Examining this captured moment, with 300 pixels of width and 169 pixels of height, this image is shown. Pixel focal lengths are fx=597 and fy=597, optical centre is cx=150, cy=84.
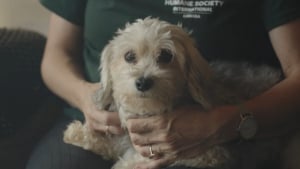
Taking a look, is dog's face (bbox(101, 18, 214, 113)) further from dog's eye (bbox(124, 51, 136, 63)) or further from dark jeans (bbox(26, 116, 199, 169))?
dark jeans (bbox(26, 116, 199, 169))

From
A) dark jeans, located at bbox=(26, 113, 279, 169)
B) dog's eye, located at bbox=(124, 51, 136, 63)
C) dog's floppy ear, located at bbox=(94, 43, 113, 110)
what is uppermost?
dog's eye, located at bbox=(124, 51, 136, 63)

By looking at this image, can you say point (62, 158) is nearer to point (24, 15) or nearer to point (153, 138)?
point (153, 138)

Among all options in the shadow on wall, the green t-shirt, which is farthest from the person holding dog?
the shadow on wall

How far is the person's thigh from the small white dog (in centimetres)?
7

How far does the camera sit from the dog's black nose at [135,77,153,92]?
4.46ft

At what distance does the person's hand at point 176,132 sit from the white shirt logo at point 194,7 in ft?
0.85

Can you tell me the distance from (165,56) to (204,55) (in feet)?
0.80

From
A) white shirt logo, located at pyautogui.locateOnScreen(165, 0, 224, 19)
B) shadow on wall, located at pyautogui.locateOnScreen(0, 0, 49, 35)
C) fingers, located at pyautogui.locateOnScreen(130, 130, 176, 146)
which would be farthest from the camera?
shadow on wall, located at pyautogui.locateOnScreen(0, 0, 49, 35)

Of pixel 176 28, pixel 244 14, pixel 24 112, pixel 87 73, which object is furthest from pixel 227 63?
pixel 24 112

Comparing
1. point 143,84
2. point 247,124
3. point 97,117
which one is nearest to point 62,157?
point 97,117

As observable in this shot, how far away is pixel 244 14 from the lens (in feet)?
5.37

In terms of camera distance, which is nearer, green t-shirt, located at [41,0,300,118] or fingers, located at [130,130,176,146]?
fingers, located at [130,130,176,146]

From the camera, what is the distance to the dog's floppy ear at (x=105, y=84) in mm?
1513

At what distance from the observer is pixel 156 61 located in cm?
143
